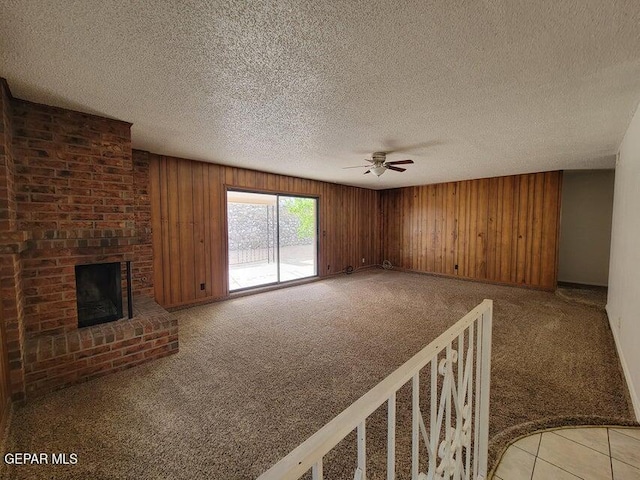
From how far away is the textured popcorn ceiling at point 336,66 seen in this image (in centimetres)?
131

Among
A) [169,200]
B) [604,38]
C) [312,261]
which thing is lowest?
[312,261]

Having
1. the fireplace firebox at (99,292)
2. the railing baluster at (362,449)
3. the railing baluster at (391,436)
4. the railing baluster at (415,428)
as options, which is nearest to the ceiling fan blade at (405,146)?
the railing baluster at (415,428)

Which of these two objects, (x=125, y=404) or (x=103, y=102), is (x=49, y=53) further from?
(x=125, y=404)

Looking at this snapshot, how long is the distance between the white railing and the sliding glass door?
4238 millimetres

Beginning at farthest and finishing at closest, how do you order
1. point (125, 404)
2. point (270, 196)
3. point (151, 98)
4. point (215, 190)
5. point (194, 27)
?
point (270, 196) < point (215, 190) < point (151, 98) < point (125, 404) < point (194, 27)

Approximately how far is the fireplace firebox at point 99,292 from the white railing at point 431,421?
296 cm

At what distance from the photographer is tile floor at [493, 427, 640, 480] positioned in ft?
4.74

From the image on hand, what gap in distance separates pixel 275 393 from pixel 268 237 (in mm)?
3595

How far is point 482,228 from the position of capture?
6.11 m

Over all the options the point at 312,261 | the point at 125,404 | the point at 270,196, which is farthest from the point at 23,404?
the point at 312,261

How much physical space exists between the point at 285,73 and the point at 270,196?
12.1 ft

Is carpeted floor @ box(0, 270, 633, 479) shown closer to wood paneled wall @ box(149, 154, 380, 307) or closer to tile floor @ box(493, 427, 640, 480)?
tile floor @ box(493, 427, 640, 480)

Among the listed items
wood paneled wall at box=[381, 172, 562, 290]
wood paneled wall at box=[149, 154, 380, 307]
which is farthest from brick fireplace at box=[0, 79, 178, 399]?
wood paneled wall at box=[381, 172, 562, 290]

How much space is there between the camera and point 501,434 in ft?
5.57
